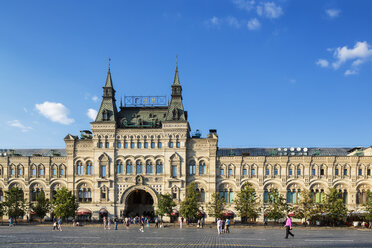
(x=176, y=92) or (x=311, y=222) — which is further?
(x=176, y=92)

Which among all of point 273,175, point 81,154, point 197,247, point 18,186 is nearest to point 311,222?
point 273,175

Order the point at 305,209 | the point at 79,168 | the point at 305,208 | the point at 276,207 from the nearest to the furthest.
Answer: the point at 305,209, the point at 305,208, the point at 276,207, the point at 79,168

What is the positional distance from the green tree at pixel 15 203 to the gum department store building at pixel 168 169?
6.79 meters

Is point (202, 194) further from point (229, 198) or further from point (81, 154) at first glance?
point (81, 154)

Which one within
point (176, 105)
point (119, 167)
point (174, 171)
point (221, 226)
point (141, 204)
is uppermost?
point (176, 105)

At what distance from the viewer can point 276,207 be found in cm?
A: 7169

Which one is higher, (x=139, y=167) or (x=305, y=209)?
(x=139, y=167)

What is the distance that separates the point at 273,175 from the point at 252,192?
712 centimetres

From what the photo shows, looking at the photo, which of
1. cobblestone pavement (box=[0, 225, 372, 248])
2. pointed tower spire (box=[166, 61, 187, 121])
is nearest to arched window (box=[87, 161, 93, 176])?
pointed tower spire (box=[166, 61, 187, 121])

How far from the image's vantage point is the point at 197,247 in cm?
3481

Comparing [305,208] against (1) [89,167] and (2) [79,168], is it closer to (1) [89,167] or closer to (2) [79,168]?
(1) [89,167]

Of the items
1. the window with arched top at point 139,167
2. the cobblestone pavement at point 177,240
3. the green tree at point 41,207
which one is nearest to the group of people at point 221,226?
the cobblestone pavement at point 177,240

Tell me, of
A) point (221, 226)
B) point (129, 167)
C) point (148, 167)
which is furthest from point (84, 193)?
point (221, 226)

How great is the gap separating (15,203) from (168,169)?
33.2 meters
